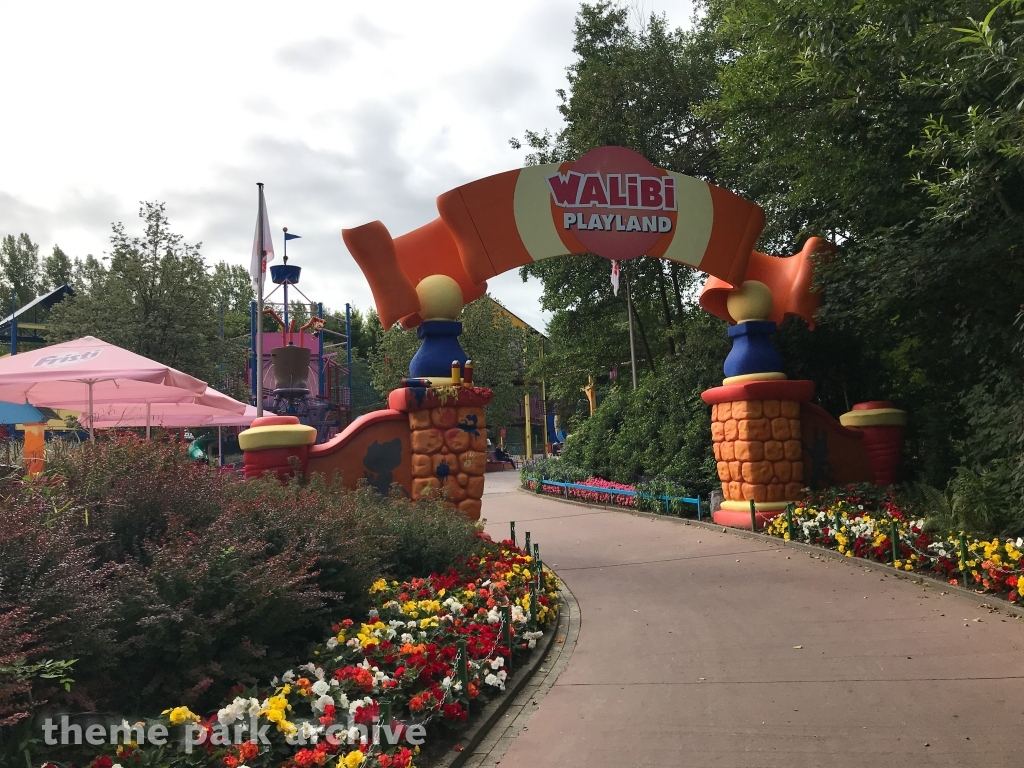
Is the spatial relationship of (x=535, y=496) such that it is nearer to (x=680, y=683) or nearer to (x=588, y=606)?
(x=588, y=606)

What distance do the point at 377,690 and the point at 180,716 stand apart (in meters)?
1.07

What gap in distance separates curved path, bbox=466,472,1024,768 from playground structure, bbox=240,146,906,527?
7.62 ft

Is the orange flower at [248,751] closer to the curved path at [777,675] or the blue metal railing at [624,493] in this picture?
the curved path at [777,675]

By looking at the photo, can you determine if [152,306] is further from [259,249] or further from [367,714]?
[367,714]

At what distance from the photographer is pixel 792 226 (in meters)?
14.2

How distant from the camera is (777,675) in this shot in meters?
5.25

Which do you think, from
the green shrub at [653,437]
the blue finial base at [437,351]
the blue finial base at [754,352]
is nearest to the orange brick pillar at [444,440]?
the blue finial base at [437,351]

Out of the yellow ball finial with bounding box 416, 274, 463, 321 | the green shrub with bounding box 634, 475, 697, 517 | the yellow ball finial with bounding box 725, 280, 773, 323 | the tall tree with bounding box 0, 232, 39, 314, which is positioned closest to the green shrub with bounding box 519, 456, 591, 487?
the green shrub with bounding box 634, 475, 697, 517

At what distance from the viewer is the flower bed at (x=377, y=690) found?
11.5 feet

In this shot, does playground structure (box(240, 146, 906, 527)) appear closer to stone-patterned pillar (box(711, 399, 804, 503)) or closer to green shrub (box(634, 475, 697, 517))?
stone-patterned pillar (box(711, 399, 804, 503))

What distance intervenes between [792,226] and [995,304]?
5915 millimetres

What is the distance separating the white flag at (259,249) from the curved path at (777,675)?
26.6 ft

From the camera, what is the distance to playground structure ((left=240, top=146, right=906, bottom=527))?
956 cm

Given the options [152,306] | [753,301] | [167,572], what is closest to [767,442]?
[753,301]
